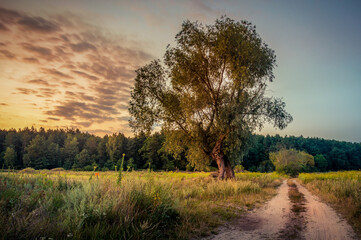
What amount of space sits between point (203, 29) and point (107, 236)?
17.5 metres

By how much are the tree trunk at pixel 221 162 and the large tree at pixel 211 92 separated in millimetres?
95

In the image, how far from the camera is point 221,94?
18.4 meters

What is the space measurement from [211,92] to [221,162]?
6.95m

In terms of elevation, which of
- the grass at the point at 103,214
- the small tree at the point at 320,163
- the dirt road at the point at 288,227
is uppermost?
the grass at the point at 103,214

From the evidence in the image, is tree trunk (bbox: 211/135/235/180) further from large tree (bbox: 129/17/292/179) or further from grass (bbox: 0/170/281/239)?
grass (bbox: 0/170/281/239)

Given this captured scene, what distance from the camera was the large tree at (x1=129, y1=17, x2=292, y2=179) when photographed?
1650 cm

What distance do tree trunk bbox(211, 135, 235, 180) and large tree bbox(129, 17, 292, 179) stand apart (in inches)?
3.7

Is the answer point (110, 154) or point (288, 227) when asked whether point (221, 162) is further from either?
point (110, 154)

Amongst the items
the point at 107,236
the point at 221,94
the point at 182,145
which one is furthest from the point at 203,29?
the point at 107,236

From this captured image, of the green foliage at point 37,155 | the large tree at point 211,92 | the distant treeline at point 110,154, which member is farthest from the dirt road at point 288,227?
the green foliage at point 37,155

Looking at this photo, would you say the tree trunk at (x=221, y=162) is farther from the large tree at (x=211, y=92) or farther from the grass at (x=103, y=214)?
the grass at (x=103, y=214)

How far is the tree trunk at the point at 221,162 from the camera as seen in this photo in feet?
60.7

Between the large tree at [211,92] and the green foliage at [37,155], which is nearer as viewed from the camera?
the large tree at [211,92]

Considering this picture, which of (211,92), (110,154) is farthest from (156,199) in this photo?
(110,154)
